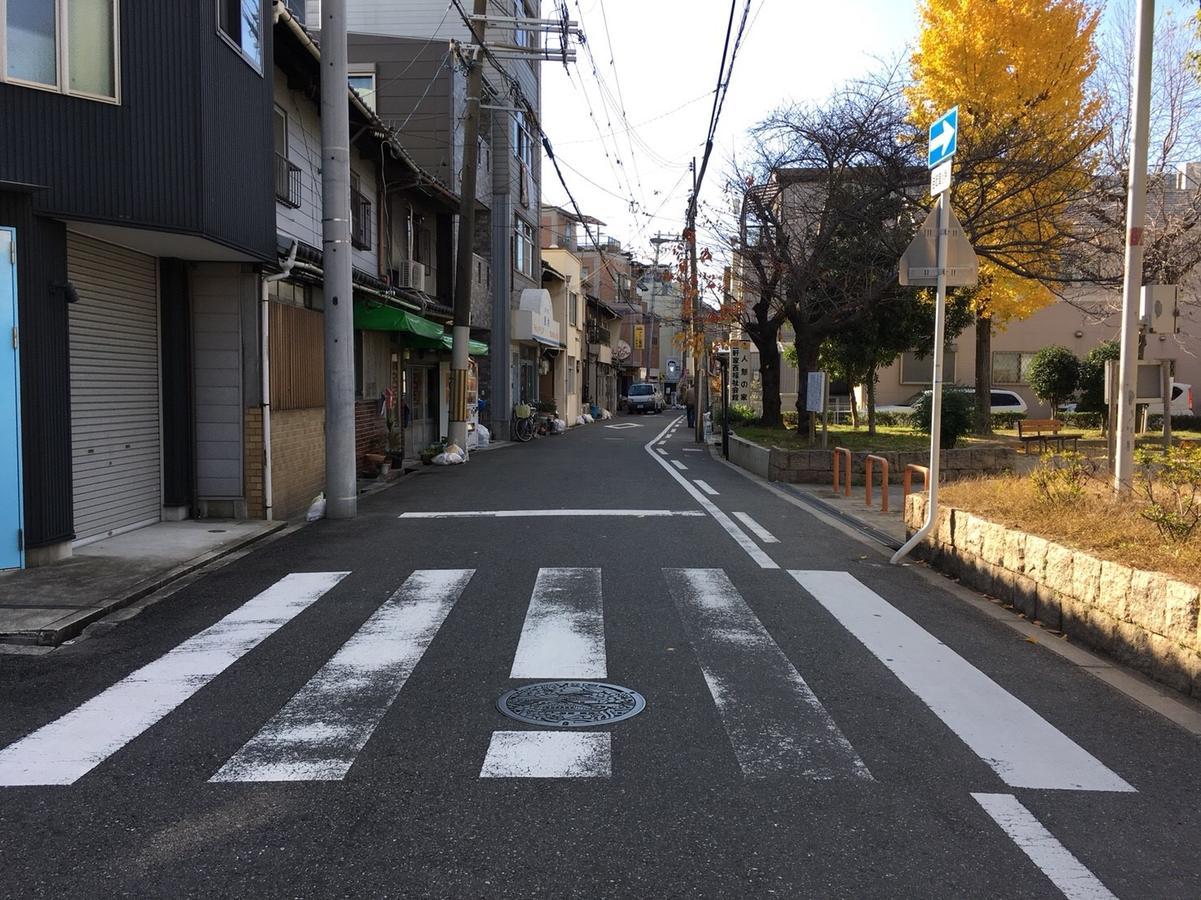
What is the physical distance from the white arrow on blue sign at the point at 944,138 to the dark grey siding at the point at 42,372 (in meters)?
7.97

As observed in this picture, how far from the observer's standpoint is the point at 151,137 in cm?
866

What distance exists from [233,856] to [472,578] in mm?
4570

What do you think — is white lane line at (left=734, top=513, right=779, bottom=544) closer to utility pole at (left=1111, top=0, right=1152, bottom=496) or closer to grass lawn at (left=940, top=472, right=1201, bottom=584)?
grass lawn at (left=940, top=472, right=1201, bottom=584)

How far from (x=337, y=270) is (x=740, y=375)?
2893cm

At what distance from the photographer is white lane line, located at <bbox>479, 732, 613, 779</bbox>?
3957 millimetres

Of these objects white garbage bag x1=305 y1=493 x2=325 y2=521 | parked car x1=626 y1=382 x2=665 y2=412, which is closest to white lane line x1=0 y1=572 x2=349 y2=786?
white garbage bag x1=305 y1=493 x2=325 y2=521

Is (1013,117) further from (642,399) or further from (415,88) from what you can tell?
(642,399)

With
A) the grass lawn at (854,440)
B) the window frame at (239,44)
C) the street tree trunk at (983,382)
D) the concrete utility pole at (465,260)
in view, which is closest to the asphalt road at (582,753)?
the window frame at (239,44)

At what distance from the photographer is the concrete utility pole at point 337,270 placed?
36.9 ft

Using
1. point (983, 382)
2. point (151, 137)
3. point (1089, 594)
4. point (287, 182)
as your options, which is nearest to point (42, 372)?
point (151, 137)

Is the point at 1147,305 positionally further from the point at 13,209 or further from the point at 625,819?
the point at 13,209

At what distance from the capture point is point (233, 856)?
3.27 m

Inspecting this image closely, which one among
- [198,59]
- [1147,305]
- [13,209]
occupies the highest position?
[198,59]

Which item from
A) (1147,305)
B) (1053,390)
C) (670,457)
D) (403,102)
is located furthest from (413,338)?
(1053,390)
